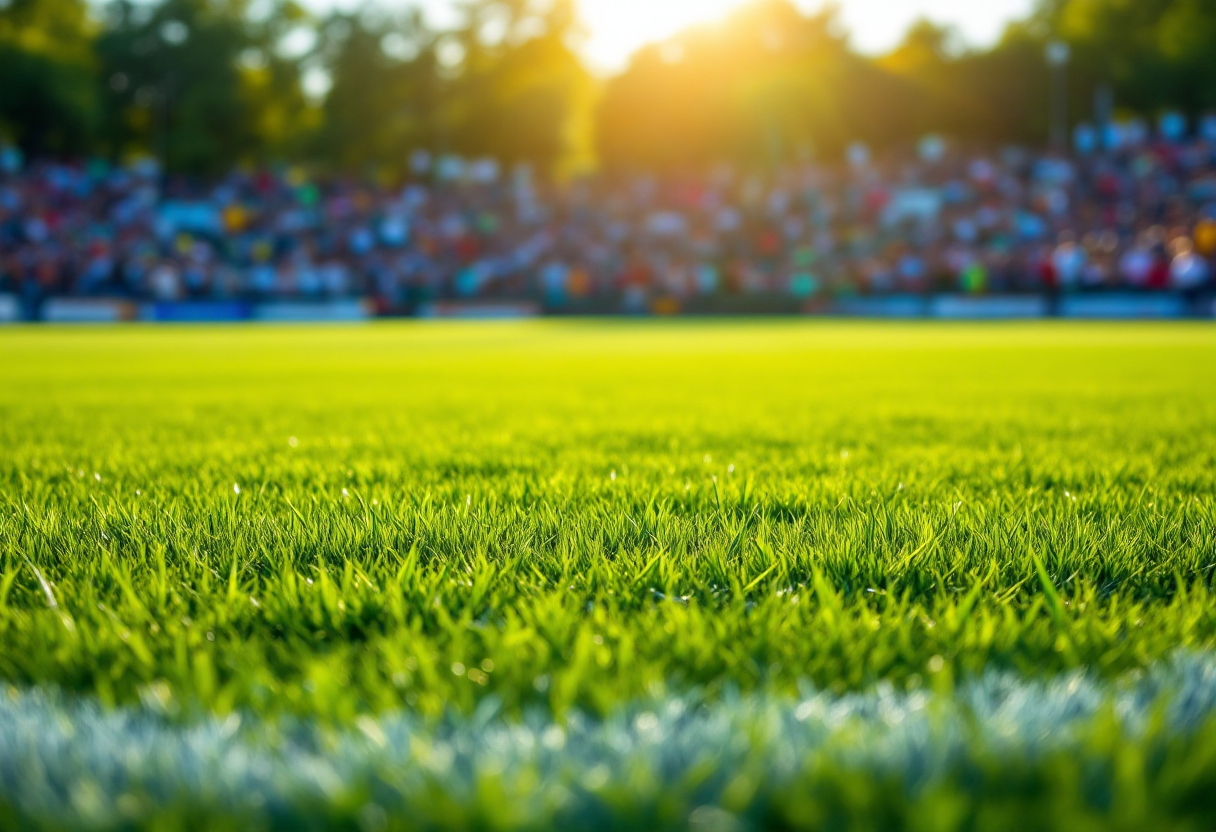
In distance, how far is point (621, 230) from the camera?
39.6 meters

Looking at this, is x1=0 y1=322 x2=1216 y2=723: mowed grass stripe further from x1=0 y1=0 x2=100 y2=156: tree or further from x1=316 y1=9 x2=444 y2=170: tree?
x1=0 y1=0 x2=100 y2=156: tree

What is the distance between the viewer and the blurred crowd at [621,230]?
34156mm

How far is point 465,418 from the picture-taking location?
581 cm

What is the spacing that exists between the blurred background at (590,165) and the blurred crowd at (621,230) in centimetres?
13

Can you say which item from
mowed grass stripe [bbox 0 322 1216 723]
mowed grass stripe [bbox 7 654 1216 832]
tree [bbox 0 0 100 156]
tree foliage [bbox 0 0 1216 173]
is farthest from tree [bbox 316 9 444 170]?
mowed grass stripe [bbox 7 654 1216 832]

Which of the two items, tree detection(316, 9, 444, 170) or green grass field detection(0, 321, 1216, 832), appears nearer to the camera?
green grass field detection(0, 321, 1216, 832)

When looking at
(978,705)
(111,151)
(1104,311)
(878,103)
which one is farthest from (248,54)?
(978,705)

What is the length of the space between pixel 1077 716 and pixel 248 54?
6873 centimetres

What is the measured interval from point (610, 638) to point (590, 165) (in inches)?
2542

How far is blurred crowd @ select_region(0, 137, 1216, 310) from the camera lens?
112ft

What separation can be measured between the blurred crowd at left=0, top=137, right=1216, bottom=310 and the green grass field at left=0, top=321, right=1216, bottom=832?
3139cm

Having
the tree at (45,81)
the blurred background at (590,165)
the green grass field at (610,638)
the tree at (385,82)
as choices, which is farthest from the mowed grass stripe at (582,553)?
the tree at (45,81)

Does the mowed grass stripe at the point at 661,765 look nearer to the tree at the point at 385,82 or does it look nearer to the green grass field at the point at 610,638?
the green grass field at the point at 610,638

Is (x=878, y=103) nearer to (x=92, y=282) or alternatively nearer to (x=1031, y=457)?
(x=92, y=282)
